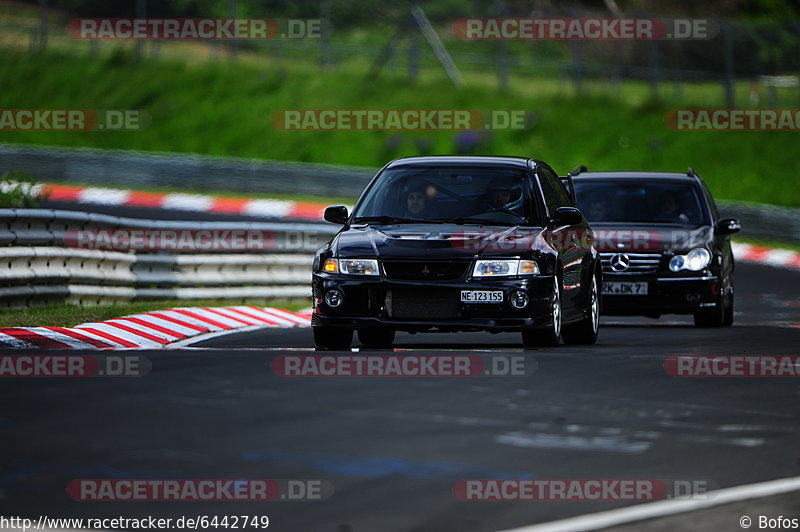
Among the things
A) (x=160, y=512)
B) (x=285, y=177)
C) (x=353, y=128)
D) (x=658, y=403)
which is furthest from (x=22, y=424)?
(x=353, y=128)

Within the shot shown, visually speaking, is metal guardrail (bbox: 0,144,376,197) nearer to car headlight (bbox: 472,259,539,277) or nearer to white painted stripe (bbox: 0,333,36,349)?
white painted stripe (bbox: 0,333,36,349)

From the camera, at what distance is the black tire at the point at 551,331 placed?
13.0m

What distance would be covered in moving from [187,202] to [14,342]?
23.0m

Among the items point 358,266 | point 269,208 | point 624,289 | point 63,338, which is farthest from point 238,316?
point 269,208

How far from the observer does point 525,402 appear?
9.81 m

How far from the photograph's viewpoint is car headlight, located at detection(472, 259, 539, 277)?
12.6 metres

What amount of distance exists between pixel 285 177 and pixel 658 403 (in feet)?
96.5

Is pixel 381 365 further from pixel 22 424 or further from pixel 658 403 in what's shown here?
pixel 22 424

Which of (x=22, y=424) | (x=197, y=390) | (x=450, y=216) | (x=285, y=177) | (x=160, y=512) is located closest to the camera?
(x=160, y=512)

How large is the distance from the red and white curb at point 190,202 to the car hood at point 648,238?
1788 cm

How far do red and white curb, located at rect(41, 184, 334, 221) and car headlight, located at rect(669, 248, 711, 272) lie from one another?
723 inches

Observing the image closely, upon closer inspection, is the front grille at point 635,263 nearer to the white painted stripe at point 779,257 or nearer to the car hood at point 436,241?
the car hood at point 436,241

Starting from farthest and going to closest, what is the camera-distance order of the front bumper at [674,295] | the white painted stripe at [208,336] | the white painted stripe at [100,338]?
the front bumper at [674,295], the white painted stripe at [208,336], the white painted stripe at [100,338]

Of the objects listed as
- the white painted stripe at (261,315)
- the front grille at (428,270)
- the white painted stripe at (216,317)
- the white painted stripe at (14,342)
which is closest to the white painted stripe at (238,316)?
the white painted stripe at (261,315)
